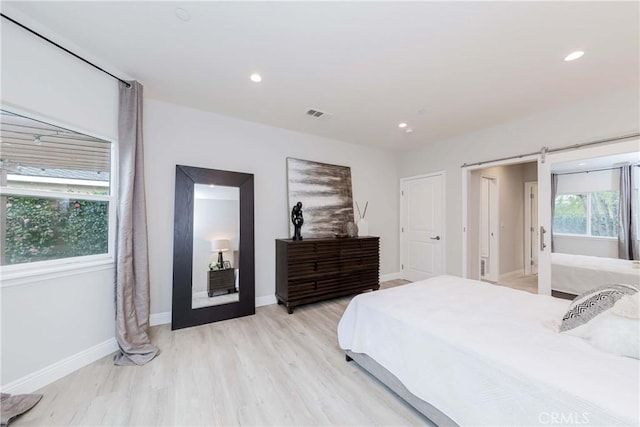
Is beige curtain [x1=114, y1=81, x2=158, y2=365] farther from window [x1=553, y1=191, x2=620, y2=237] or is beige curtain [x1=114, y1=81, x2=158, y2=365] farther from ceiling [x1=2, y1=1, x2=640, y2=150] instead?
window [x1=553, y1=191, x2=620, y2=237]

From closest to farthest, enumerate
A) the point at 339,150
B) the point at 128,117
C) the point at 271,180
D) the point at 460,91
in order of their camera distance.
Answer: the point at 128,117 → the point at 460,91 → the point at 271,180 → the point at 339,150

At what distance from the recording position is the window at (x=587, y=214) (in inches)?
115

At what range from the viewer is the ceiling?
1636 mm

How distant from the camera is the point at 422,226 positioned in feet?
15.3

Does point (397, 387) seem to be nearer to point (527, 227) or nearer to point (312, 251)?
point (312, 251)

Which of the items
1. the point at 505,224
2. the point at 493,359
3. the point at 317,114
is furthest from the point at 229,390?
the point at 505,224

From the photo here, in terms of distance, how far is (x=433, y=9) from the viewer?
Answer: 1611 millimetres

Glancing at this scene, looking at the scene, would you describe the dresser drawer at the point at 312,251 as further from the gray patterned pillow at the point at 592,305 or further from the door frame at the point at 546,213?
the door frame at the point at 546,213

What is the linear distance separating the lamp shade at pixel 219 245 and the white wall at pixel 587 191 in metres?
4.15

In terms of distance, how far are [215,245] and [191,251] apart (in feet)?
0.90

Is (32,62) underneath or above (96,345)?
above

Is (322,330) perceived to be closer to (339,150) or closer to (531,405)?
(531,405)

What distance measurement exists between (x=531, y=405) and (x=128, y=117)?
3.51 metres

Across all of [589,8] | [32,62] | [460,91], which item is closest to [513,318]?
[589,8]
